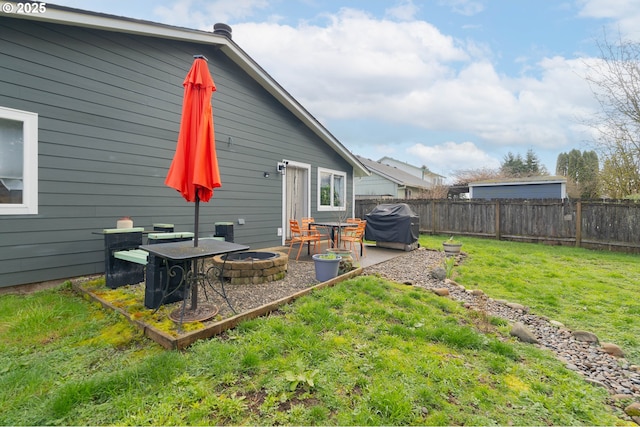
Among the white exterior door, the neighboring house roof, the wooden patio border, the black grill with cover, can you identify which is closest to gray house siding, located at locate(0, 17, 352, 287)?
the wooden patio border

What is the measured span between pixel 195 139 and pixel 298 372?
7.93 ft

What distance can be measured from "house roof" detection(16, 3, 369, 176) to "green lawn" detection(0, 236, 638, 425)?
377 cm

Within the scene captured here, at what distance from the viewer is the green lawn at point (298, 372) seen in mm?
1851

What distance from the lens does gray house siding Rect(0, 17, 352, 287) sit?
3.85 meters

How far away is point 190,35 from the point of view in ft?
18.2

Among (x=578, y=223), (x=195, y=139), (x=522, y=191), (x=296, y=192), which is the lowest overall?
(x=578, y=223)

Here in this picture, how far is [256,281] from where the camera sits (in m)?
4.43

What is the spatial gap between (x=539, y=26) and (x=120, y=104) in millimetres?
10590

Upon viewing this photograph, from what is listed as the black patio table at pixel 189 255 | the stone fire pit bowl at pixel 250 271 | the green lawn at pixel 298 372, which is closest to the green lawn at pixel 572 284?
the green lawn at pixel 298 372

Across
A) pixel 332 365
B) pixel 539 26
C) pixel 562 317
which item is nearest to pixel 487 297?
pixel 562 317

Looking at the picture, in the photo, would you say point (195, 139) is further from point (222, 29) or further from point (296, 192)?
point (296, 192)

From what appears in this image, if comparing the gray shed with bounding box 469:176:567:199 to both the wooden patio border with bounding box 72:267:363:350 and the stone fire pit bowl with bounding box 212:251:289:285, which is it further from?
the wooden patio border with bounding box 72:267:363:350

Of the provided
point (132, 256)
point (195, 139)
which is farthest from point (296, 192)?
point (195, 139)

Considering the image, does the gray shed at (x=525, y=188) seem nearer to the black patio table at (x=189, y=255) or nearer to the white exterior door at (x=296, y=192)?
the white exterior door at (x=296, y=192)
